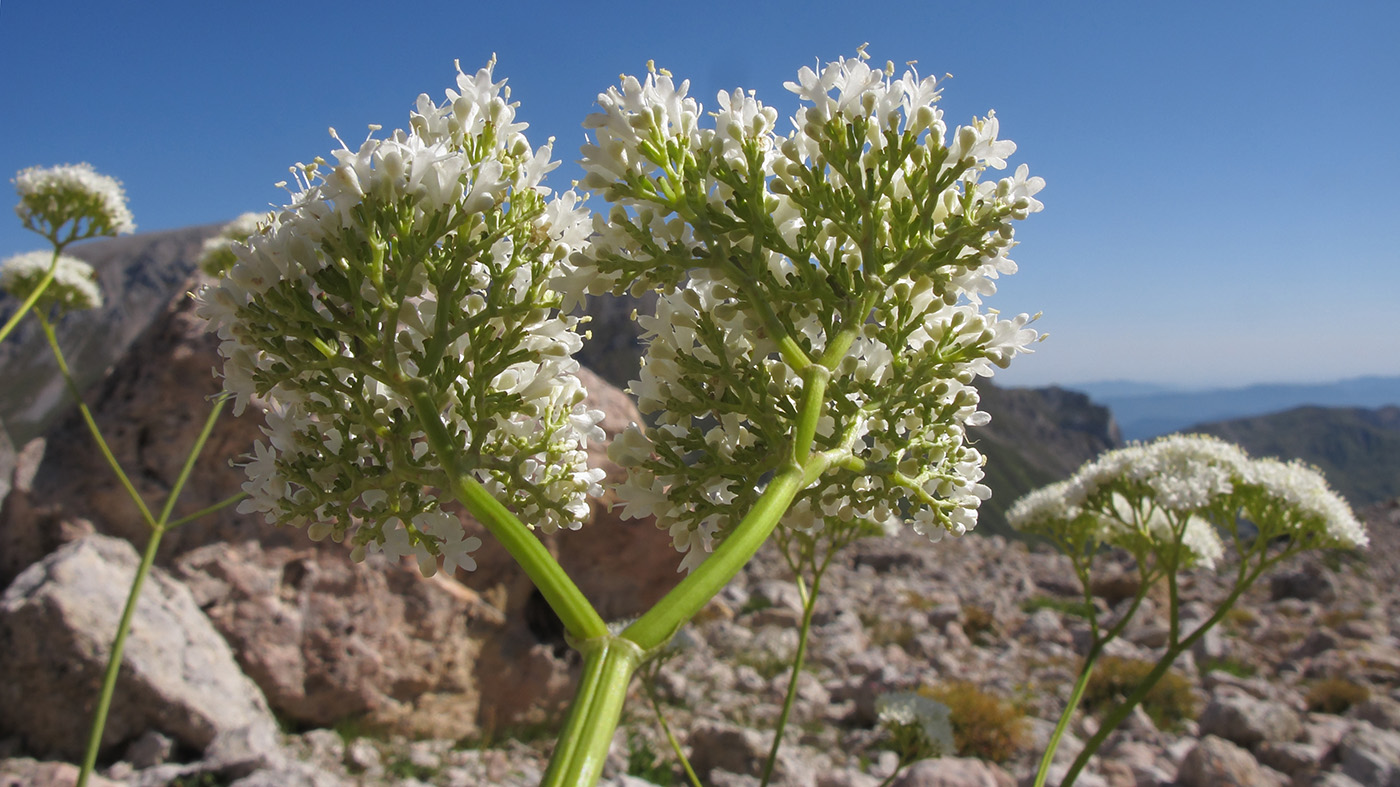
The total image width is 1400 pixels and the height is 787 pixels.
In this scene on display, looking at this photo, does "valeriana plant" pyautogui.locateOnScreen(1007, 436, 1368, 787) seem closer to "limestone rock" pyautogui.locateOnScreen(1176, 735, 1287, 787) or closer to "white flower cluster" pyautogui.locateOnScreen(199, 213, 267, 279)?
"limestone rock" pyautogui.locateOnScreen(1176, 735, 1287, 787)

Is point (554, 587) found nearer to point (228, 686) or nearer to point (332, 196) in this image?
point (332, 196)

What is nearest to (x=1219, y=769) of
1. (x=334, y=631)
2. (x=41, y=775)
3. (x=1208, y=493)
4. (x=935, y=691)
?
(x=935, y=691)

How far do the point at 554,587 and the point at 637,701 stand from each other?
10369 mm

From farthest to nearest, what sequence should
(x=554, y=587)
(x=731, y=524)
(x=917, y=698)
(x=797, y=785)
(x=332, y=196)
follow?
(x=797, y=785) → (x=917, y=698) → (x=731, y=524) → (x=332, y=196) → (x=554, y=587)

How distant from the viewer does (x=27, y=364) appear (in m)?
190

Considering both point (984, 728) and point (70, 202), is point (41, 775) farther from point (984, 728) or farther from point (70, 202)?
point (984, 728)

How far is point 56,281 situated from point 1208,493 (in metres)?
10.9

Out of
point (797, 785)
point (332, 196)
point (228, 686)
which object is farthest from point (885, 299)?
point (228, 686)

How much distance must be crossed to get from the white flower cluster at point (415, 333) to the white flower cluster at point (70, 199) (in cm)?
684

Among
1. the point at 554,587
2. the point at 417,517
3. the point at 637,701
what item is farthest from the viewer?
the point at 637,701

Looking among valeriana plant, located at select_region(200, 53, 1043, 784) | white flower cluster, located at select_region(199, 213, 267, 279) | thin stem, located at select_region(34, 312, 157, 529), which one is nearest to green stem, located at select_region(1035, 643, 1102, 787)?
valeriana plant, located at select_region(200, 53, 1043, 784)

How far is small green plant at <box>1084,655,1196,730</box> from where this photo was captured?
13.2 m

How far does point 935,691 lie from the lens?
11.8 meters

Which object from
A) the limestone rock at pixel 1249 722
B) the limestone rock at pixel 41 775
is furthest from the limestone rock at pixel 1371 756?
the limestone rock at pixel 41 775
